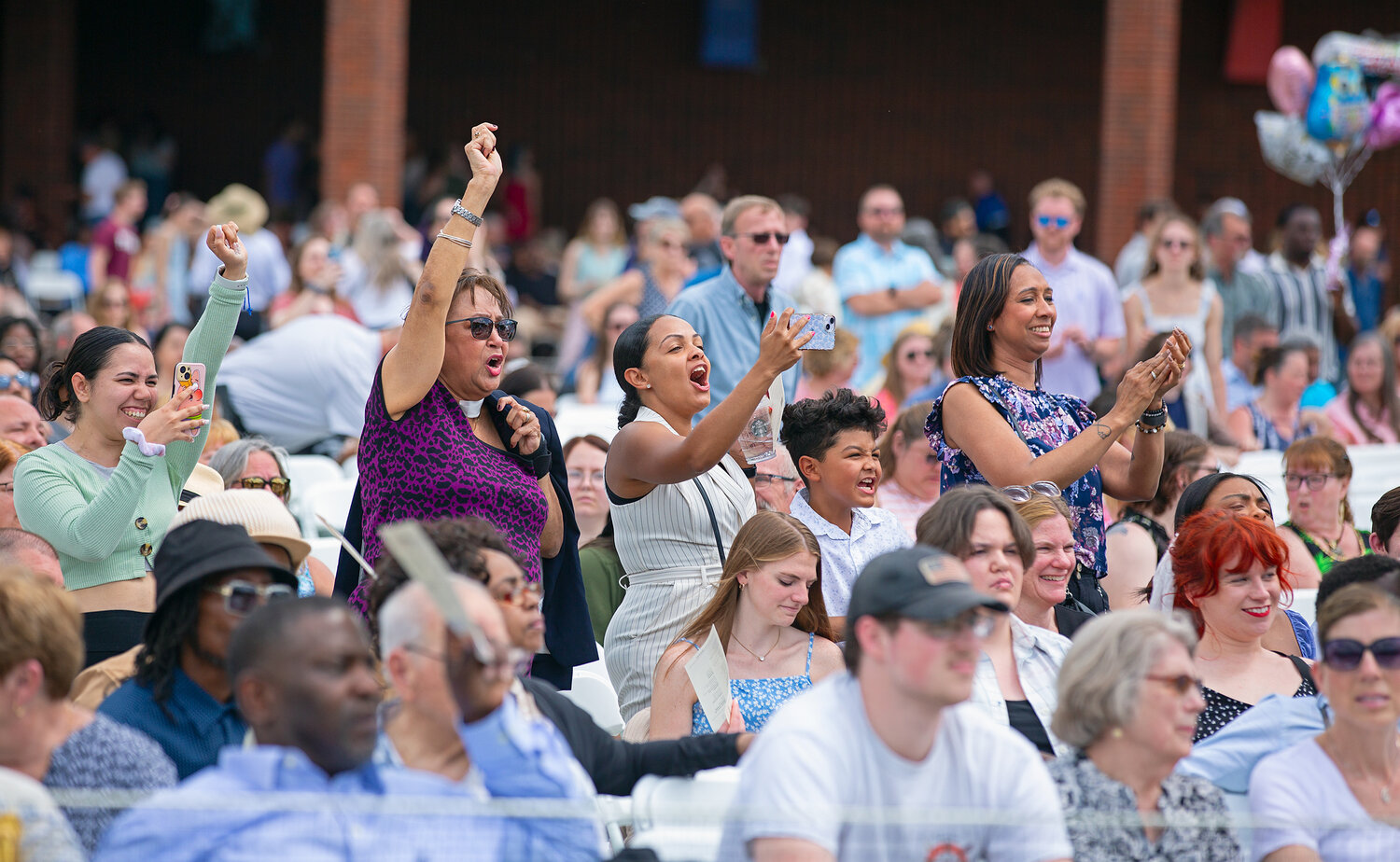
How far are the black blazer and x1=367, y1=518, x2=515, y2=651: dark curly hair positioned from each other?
0.82 m

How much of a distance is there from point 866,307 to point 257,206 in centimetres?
431

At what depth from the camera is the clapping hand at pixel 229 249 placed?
4289 millimetres

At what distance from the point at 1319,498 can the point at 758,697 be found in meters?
2.65

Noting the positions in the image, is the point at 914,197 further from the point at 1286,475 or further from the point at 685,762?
the point at 685,762

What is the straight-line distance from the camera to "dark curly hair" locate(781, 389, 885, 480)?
4727 millimetres

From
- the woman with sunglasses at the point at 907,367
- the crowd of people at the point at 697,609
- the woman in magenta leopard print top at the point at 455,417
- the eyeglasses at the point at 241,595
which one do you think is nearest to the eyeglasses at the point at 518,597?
the crowd of people at the point at 697,609

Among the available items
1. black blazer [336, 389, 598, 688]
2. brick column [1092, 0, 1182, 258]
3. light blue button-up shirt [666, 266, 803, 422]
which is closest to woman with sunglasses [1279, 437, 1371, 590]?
light blue button-up shirt [666, 266, 803, 422]

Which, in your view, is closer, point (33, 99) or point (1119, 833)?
point (1119, 833)

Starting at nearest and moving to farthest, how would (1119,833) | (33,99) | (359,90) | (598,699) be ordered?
(1119,833)
(598,699)
(359,90)
(33,99)

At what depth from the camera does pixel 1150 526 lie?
5484 millimetres

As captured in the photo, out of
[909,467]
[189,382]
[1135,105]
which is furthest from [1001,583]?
[1135,105]

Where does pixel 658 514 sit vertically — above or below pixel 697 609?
above

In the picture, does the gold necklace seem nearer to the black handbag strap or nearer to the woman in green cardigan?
the black handbag strap

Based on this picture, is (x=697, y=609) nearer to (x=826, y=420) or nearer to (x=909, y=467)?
(x=826, y=420)
